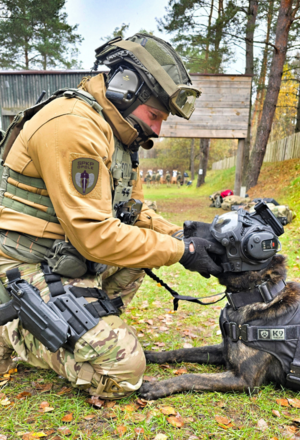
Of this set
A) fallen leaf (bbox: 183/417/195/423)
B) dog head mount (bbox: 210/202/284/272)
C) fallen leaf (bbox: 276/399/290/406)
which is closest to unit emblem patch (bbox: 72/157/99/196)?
dog head mount (bbox: 210/202/284/272)

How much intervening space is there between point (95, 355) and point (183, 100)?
234cm

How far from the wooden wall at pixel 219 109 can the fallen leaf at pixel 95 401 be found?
29.5 feet

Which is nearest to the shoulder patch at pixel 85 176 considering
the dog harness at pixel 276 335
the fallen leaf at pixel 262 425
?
the dog harness at pixel 276 335

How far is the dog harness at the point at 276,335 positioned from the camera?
2355mm

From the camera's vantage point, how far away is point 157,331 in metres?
3.76

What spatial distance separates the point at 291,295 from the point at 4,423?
226 cm

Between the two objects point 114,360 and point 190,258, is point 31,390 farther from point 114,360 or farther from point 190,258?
point 190,258

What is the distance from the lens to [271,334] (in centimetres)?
237

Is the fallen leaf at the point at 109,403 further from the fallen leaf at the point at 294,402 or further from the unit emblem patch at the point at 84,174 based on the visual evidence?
the unit emblem patch at the point at 84,174

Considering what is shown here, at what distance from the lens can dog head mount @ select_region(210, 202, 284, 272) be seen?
7.50 feet

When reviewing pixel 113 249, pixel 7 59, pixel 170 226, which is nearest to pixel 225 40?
pixel 7 59

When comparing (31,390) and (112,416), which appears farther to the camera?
(31,390)

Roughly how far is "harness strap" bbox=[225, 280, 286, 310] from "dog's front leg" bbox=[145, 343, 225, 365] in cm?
65

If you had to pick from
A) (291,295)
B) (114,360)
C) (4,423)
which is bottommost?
(4,423)
